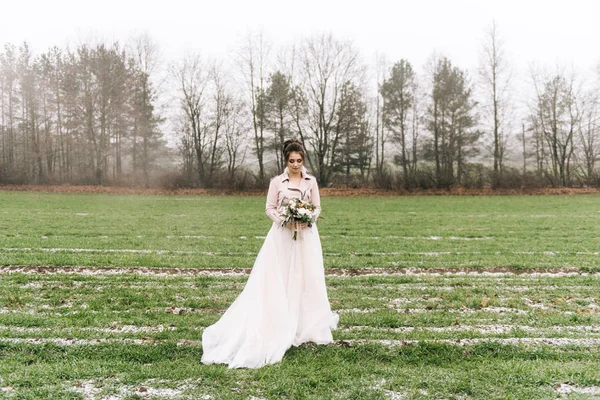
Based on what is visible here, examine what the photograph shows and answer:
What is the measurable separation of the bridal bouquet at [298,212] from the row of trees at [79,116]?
1546 inches

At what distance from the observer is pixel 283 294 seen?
16.3 feet

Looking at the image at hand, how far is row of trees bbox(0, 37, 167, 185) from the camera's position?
4178cm

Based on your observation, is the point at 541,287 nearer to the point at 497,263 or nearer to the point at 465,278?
the point at 465,278

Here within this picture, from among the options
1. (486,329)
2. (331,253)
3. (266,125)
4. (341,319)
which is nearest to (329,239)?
(331,253)

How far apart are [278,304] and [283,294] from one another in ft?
0.42

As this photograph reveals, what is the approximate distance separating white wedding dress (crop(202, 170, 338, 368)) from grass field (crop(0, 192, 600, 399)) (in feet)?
0.78

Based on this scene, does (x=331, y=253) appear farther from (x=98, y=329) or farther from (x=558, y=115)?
(x=558, y=115)

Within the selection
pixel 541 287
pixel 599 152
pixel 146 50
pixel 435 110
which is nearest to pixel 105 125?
pixel 146 50

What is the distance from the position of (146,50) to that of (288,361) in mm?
47849

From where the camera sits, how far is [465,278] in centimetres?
853

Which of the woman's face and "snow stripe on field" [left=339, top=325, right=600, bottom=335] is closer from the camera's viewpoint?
the woman's face

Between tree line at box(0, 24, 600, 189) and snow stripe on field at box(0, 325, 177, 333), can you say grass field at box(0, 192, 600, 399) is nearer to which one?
snow stripe on field at box(0, 325, 177, 333)

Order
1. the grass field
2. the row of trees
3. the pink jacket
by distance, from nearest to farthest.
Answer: the grass field, the pink jacket, the row of trees

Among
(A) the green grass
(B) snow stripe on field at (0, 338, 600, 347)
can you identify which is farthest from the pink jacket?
(A) the green grass
